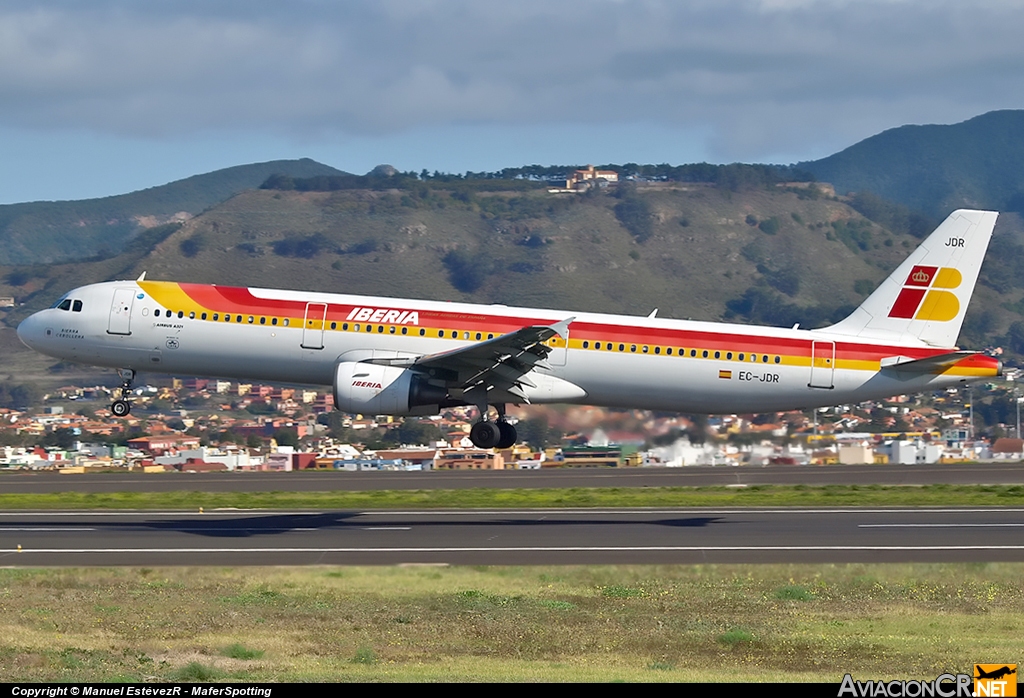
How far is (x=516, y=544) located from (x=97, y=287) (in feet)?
55.6

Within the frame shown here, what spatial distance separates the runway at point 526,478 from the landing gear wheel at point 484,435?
489 inches

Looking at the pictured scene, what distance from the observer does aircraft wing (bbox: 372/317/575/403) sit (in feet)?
120

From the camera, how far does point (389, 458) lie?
7106cm

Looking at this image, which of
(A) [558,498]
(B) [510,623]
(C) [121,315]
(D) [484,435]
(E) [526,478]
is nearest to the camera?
(B) [510,623]

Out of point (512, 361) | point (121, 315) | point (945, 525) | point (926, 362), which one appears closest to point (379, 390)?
point (512, 361)

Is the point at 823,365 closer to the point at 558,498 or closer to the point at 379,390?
the point at 558,498

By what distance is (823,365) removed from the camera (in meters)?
40.0

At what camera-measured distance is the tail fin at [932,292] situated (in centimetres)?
4090

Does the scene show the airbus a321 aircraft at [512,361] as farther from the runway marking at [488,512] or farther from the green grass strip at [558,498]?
the green grass strip at [558,498]

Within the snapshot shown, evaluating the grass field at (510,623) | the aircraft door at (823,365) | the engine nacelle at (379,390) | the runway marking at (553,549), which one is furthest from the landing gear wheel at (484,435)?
the grass field at (510,623)

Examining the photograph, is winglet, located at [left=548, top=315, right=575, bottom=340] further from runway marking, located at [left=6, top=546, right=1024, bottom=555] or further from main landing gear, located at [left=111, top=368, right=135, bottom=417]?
main landing gear, located at [left=111, top=368, right=135, bottom=417]

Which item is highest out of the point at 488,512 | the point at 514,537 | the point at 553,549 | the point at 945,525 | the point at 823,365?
the point at 823,365

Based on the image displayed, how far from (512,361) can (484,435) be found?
230 centimetres

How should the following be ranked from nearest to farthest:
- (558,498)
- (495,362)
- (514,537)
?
(514,537) < (495,362) < (558,498)
